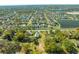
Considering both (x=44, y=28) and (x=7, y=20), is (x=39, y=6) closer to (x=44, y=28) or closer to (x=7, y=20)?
(x=44, y=28)

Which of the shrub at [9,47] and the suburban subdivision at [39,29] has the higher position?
the suburban subdivision at [39,29]

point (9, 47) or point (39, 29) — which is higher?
point (39, 29)

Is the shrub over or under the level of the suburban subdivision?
under

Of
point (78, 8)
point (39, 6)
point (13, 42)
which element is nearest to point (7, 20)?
point (13, 42)
